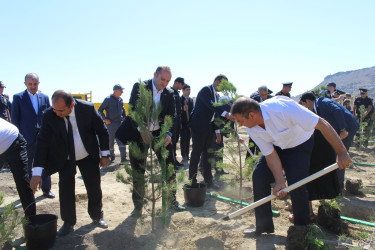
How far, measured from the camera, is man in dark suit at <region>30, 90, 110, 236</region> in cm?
329

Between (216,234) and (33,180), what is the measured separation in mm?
2143

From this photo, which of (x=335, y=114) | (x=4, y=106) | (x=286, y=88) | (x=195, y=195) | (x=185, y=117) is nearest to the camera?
(x=195, y=195)

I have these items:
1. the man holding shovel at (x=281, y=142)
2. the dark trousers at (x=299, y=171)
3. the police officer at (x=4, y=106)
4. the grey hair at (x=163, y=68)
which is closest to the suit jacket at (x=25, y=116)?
the grey hair at (x=163, y=68)

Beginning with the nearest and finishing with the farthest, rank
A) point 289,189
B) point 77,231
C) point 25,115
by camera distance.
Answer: point 289,189
point 77,231
point 25,115

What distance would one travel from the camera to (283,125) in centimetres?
277

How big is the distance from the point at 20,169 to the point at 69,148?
0.58 metres

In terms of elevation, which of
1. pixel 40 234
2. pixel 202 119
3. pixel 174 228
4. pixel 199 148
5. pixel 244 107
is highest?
pixel 244 107

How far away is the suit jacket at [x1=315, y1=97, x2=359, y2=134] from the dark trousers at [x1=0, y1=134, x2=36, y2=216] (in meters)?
4.29

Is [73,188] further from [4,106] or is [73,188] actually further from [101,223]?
[4,106]

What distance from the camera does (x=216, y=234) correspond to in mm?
3236

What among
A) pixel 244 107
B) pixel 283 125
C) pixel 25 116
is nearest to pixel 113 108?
pixel 25 116

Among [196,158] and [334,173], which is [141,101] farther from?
[334,173]

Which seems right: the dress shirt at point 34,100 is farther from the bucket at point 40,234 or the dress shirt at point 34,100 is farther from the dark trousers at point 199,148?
the dark trousers at point 199,148

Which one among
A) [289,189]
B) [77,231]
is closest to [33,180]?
[77,231]
